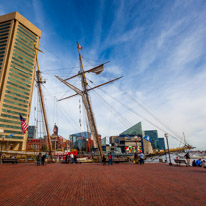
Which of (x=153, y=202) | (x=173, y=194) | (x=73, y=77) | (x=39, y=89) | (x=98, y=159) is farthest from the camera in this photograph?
(x=73, y=77)

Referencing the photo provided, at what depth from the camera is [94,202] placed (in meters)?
4.69

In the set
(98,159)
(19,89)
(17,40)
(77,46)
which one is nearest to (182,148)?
(98,159)

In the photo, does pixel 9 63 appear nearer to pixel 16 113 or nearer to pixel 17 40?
pixel 17 40

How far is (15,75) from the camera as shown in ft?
243

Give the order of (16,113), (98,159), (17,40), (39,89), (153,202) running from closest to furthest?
(153,202) < (98,159) < (39,89) < (16,113) < (17,40)

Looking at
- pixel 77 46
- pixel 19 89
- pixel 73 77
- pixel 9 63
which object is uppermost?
pixel 9 63

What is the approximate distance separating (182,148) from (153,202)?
126ft

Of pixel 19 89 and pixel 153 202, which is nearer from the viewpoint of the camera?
pixel 153 202

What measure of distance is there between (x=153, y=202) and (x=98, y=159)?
21004 mm

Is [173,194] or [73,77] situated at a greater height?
[73,77]

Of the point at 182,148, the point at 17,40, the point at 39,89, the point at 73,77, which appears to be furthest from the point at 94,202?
the point at 17,40

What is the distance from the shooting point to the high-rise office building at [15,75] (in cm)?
6750

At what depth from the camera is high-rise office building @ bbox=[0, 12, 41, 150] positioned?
221ft

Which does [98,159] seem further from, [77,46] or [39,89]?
[77,46]
